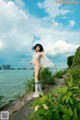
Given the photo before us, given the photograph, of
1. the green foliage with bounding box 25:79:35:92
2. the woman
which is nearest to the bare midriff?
the woman

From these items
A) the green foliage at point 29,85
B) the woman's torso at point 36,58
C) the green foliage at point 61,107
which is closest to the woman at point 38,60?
the woman's torso at point 36,58

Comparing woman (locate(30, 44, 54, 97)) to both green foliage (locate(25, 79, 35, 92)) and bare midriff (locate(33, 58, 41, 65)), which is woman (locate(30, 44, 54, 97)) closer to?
bare midriff (locate(33, 58, 41, 65))

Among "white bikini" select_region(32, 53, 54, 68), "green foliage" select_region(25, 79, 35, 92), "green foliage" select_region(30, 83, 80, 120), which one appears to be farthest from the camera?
"green foliage" select_region(25, 79, 35, 92)

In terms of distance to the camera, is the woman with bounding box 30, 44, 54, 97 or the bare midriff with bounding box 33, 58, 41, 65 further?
the bare midriff with bounding box 33, 58, 41, 65

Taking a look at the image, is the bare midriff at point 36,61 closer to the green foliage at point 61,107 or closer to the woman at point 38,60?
the woman at point 38,60

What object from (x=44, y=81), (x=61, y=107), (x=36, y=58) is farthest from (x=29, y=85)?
(x=61, y=107)

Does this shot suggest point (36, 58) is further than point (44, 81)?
No

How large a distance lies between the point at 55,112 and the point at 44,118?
165 mm

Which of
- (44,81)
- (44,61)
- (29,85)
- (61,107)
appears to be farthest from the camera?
(44,81)

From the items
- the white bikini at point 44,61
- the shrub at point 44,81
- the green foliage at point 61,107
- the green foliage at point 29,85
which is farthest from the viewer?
the shrub at point 44,81

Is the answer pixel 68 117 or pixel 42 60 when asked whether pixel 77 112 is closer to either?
pixel 68 117

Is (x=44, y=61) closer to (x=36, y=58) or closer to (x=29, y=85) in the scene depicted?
(x=36, y=58)

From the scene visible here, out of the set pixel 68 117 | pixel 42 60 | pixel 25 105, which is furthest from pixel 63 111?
pixel 42 60

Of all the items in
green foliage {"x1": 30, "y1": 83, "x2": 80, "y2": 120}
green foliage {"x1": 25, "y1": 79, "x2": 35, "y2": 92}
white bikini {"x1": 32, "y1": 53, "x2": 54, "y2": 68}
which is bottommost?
green foliage {"x1": 30, "y1": 83, "x2": 80, "y2": 120}
